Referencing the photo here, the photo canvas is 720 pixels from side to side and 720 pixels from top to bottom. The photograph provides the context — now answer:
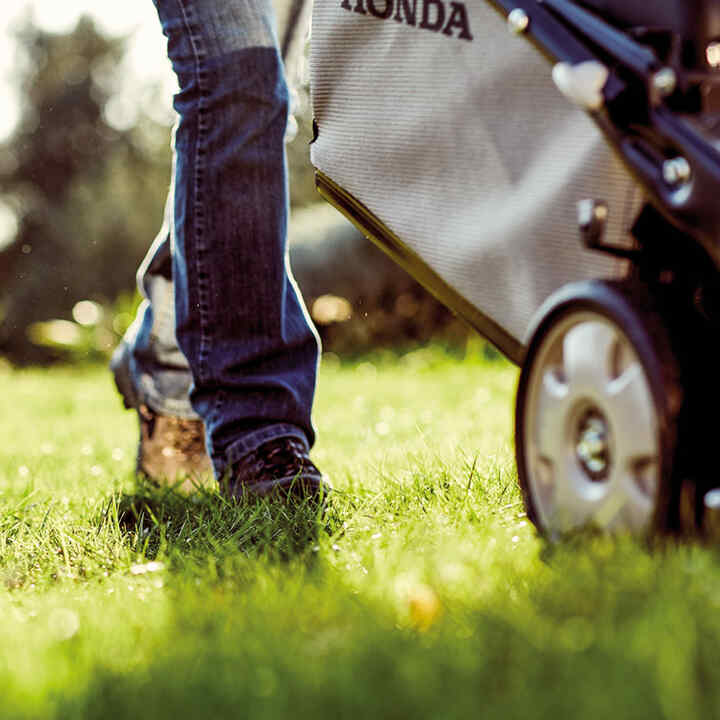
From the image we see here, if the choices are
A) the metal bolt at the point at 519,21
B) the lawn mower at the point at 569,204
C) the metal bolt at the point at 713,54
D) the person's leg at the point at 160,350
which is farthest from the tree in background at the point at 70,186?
the metal bolt at the point at 713,54

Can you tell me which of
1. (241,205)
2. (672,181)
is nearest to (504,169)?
(672,181)

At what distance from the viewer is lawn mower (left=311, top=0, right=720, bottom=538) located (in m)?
1.34

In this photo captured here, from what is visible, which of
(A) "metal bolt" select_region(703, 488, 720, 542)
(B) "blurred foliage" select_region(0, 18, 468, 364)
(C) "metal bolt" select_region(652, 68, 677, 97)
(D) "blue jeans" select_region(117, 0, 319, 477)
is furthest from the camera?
(B) "blurred foliage" select_region(0, 18, 468, 364)

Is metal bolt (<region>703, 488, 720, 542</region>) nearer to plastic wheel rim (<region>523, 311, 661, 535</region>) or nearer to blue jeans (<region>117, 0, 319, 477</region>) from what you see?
plastic wheel rim (<region>523, 311, 661, 535</region>)

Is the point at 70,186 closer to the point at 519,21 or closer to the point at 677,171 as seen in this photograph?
the point at 519,21

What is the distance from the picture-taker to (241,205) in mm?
2246

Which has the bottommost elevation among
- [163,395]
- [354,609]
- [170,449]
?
[170,449]

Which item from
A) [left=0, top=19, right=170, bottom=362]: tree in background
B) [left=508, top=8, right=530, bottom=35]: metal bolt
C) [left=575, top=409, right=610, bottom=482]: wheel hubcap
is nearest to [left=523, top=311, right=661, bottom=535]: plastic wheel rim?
[left=575, top=409, right=610, bottom=482]: wheel hubcap

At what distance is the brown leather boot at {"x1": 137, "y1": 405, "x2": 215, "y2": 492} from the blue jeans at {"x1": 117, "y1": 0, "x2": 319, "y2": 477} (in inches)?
12.8

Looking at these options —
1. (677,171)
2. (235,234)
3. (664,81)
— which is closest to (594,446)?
(677,171)

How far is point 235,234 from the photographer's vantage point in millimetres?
2248

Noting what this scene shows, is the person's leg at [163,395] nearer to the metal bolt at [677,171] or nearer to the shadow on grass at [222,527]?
the shadow on grass at [222,527]

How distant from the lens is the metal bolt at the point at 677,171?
54.2 inches

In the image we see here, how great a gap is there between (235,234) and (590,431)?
103 centimetres
